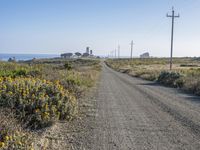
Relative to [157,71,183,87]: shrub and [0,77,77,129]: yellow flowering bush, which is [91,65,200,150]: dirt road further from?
[157,71,183,87]: shrub

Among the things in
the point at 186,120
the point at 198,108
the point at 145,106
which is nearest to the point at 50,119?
the point at 186,120

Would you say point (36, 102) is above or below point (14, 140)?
above

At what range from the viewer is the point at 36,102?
9.29m

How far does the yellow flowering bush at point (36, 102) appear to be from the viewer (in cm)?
868

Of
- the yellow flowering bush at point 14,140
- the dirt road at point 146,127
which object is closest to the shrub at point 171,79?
the dirt road at point 146,127

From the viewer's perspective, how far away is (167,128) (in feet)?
31.1

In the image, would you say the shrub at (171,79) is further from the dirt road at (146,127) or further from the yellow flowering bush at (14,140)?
the yellow flowering bush at (14,140)

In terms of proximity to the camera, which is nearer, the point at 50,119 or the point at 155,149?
the point at 155,149

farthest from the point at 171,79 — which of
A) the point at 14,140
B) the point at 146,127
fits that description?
the point at 14,140

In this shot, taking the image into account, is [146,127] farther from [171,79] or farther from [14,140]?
[171,79]

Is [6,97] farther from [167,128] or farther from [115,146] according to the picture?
[167,128]

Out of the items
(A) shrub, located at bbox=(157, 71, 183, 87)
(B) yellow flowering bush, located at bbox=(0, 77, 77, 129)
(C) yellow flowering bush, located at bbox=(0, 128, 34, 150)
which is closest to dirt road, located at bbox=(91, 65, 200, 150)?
(B) yellow flowering bush, located at bbox=(0, 77, 77, 129)

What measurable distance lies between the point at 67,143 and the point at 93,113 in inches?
169

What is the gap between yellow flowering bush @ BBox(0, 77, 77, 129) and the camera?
28.5 ft
